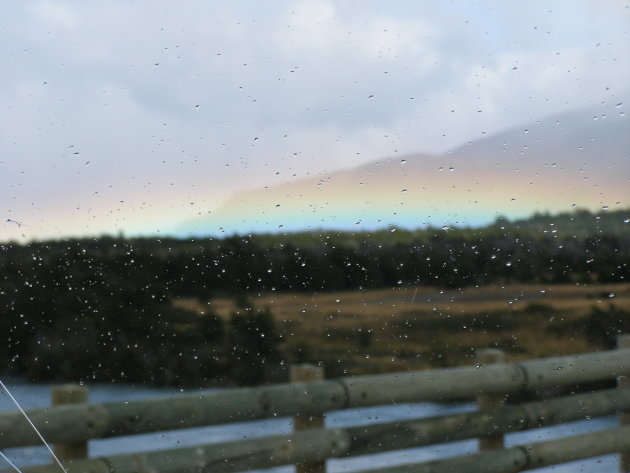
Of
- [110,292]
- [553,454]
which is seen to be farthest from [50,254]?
[553,454]

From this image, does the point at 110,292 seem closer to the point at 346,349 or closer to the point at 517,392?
the point at 346,349

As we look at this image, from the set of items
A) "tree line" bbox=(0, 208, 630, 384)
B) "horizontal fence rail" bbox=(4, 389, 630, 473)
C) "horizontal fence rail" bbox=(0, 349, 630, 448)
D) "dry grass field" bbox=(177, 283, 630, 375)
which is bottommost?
"horizontal fence rail" bbox=(4, 389, 630, 473)

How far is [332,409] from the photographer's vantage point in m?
0.93

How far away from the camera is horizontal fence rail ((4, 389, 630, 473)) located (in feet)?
3.05

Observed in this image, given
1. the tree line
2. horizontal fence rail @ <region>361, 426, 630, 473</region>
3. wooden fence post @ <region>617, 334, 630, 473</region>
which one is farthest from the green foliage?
wooden fence post @ <region>617, 334, 630, 473</region>

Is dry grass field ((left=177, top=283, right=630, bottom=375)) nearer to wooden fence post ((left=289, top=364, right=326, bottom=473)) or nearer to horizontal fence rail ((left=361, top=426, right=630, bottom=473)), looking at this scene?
wooden fence post ((left=289, top=364, right=326, bottom=473))

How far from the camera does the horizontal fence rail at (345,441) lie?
0.93 meters

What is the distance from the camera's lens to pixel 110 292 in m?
0.90

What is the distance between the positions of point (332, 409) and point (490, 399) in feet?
0.62

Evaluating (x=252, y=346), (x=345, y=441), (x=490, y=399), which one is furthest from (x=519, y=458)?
(x=252, y=346)

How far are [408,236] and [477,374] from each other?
0.56 feet

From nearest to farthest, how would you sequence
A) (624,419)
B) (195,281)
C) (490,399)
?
(195,281) → (490,399) → (624,419)

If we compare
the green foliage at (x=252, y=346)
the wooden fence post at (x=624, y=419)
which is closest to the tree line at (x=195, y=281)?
the green foliage at (x=252, y=346)

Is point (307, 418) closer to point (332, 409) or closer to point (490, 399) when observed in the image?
point (332, 409)
